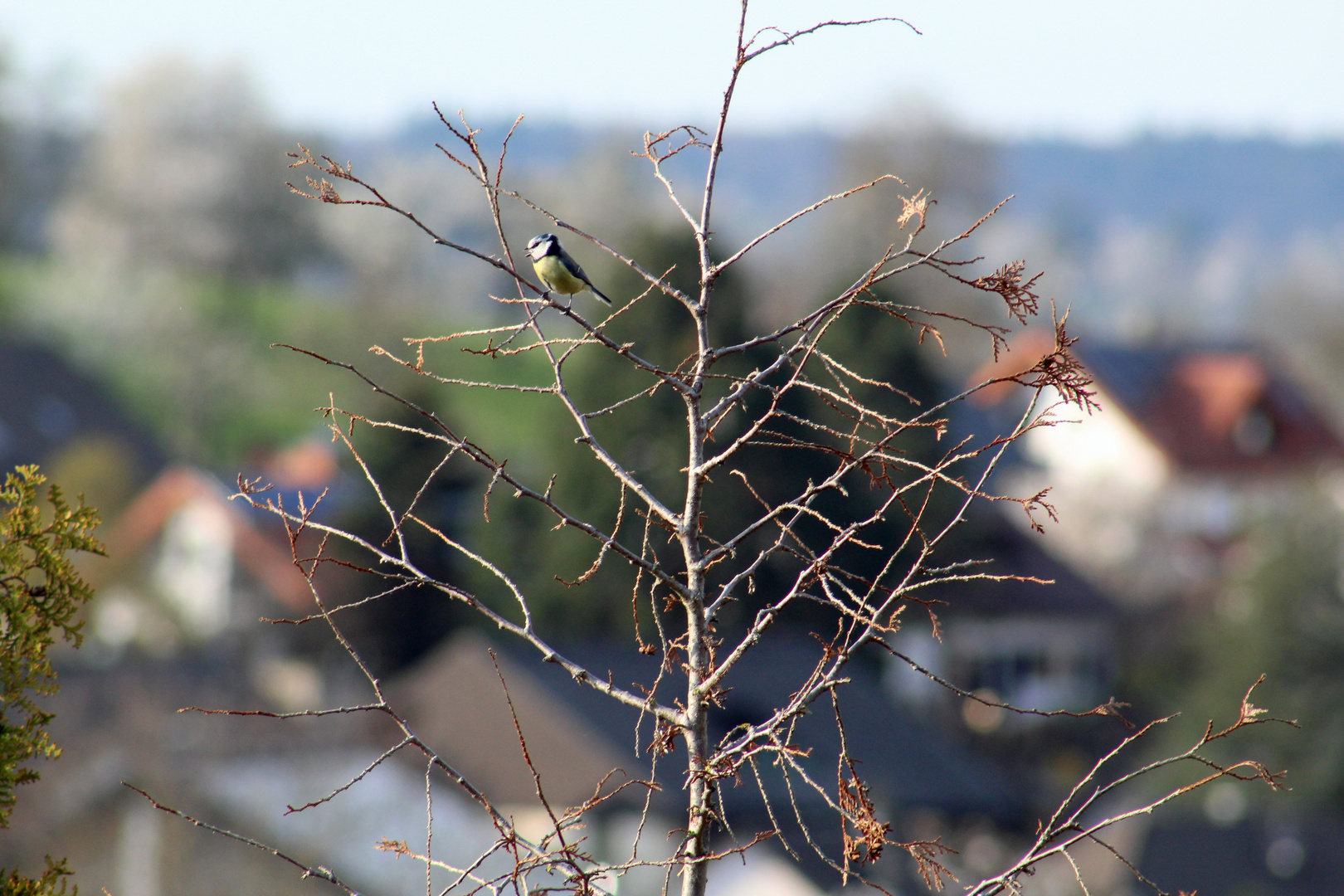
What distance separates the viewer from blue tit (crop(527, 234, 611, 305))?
5.07 m

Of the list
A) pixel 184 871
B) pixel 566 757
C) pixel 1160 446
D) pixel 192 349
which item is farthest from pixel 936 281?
pixel 184 871

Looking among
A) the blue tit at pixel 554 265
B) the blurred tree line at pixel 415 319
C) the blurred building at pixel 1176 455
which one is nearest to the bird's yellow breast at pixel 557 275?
the blue tit at pixel 554 265

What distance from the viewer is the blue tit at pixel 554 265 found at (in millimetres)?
5074

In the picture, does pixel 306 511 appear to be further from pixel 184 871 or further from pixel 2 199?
pixel 2 199

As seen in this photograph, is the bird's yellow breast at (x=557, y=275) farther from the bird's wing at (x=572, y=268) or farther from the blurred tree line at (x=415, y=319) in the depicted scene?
the blurred tree line at (x=415, y=319)

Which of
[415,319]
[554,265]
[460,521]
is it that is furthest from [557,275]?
[415,319]

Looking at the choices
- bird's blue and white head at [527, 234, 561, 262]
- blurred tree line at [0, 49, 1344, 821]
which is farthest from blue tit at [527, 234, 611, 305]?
blurred tree line at [0, 49, 1344, 821]

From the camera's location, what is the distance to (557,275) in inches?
201

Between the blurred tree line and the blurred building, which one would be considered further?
the blurred building

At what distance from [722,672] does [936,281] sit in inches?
1851

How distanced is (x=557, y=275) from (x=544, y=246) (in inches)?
4.4

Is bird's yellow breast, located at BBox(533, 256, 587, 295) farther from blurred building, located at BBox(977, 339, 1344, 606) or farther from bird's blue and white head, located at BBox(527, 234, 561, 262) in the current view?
blurred building, located at BBox(977, 339, 1344, 606)

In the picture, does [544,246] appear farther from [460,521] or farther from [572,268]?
[460,521]

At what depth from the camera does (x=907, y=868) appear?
51.6 feet
